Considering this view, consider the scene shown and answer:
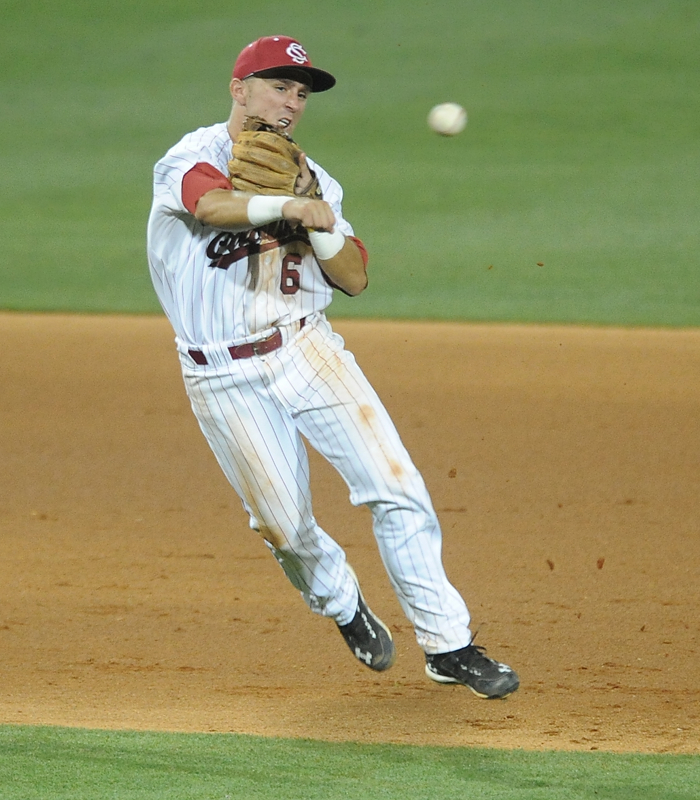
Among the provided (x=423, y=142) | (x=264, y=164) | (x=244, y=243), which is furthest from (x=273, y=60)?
(x=423, y=142)

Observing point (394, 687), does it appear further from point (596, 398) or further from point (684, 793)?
point (596, 398)

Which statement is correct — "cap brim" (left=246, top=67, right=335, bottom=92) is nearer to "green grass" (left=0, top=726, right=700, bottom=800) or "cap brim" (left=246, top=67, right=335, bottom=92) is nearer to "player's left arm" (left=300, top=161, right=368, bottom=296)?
"player's left arm" (left=300, top=161, right=368, bottom=296)

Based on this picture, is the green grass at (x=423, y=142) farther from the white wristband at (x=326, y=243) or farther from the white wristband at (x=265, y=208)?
the white wristband at (x=265, y=208)

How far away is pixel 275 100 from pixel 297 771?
2024mm

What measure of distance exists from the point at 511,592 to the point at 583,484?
61.2 inches

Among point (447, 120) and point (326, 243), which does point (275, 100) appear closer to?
point (326, 243)

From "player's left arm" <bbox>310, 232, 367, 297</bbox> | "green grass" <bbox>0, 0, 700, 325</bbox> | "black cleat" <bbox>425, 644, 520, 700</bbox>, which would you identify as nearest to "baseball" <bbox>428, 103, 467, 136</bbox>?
"player's left arm" <bbox>310, 232, 367, 297</bbox>

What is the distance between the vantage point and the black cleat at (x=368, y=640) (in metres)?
4.02

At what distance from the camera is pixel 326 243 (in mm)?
3611

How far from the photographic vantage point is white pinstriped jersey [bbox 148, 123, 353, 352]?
374cm

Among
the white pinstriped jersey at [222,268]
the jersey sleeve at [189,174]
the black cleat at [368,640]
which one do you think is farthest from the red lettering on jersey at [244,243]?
the black cleat at [368,640]

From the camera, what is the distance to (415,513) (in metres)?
3.72

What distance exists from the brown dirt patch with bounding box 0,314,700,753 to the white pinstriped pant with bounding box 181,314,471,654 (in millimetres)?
569

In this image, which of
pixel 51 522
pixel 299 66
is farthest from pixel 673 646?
pixel 51 522
